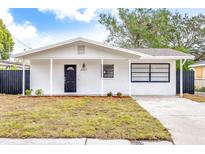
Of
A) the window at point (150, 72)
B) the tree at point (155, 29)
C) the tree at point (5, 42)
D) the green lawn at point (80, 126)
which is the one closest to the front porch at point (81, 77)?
the window at point (150, 72)

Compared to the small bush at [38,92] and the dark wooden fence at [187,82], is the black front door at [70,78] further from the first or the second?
the dark wooden fence at [187,82]

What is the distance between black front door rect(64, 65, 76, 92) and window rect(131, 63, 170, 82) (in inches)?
148

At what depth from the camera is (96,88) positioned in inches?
713

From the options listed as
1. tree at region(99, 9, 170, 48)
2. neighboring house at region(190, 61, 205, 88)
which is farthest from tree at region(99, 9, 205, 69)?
neighboring house at region(190, 61, 205, 88)

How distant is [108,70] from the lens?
18.2 m

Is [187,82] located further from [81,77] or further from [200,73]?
[200,73]

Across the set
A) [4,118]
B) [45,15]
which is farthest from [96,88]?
[45,15]

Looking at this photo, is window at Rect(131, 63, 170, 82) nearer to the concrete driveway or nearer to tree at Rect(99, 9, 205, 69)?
the concrete driveway

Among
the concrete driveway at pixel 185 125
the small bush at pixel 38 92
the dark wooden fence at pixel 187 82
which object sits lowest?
the concrete driveway at pixel 185 125

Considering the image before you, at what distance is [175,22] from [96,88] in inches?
843

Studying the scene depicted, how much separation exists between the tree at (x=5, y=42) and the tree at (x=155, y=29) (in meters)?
16.6

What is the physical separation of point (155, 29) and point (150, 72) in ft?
51.8

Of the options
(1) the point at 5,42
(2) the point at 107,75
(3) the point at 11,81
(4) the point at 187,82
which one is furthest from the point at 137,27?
(1) the point at 5,42

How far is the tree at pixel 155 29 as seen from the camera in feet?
107
